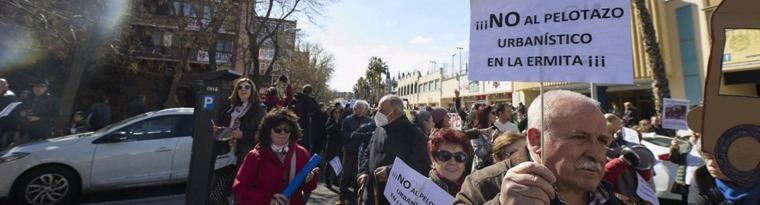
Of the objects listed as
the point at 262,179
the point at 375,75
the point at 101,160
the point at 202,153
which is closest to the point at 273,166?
the point at 262,179

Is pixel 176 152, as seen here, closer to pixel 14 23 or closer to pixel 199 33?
pixel 14 23

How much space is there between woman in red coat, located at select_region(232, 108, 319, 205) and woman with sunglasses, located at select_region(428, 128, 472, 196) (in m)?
1.02

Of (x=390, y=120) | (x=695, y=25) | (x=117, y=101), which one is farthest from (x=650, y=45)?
(x=117, y=101)

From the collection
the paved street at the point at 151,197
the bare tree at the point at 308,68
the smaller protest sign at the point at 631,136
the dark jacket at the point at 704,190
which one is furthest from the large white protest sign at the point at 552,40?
the bare tree at the point at 308,68

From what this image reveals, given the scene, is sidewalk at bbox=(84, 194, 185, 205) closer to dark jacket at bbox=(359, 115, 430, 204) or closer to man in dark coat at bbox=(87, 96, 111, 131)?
dark jacket at bbox=(359, 115, 430, 204)

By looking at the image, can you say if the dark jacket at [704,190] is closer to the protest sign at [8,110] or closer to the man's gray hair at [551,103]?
the man's gray hair at [551,103]

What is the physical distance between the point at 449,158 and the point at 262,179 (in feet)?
4.69

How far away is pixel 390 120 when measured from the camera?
3.90 m

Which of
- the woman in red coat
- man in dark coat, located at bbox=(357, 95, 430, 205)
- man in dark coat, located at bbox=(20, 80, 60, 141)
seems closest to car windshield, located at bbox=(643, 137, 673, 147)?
man in dark coat, located at bbox=(357, 95, 430, 205)

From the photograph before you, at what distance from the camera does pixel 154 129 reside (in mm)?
6574

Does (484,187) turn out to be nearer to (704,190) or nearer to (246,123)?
(704,190)

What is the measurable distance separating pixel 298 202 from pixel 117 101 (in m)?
25.7

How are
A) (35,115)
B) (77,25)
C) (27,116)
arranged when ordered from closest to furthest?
1. (27,116)
2. (35,115)
3. (77,25)

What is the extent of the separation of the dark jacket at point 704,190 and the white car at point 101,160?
21.6 ft
